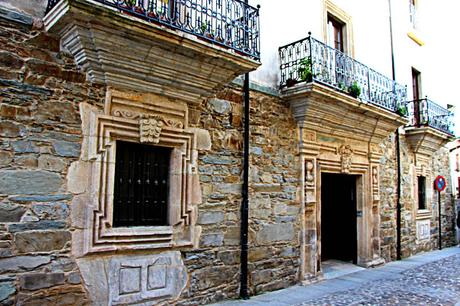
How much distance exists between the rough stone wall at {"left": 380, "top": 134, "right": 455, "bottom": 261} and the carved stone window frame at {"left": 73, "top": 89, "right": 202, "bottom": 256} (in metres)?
5.67

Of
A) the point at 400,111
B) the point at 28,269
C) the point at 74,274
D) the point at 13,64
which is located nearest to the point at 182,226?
the point at 74,274

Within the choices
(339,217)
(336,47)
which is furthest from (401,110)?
(339,217)

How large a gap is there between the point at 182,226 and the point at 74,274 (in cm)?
141

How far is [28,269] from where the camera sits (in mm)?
3688

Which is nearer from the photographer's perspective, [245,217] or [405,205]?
[245,217]

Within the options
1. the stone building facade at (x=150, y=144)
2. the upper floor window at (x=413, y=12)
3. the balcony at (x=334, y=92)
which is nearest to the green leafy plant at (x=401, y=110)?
the balcony at (x=334, y=92)

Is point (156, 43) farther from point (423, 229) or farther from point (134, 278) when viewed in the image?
point (423, 229)

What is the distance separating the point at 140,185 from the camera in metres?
4.68

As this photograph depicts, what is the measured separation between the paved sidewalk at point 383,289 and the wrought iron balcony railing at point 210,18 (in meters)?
3.56

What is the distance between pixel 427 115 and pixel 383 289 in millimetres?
6136

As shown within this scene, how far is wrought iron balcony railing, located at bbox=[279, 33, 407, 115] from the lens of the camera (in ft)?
21.1

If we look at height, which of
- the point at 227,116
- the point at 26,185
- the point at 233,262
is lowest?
the point at 233,262

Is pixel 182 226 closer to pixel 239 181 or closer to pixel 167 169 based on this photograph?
pixel 167 169

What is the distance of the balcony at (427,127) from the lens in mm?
10211
